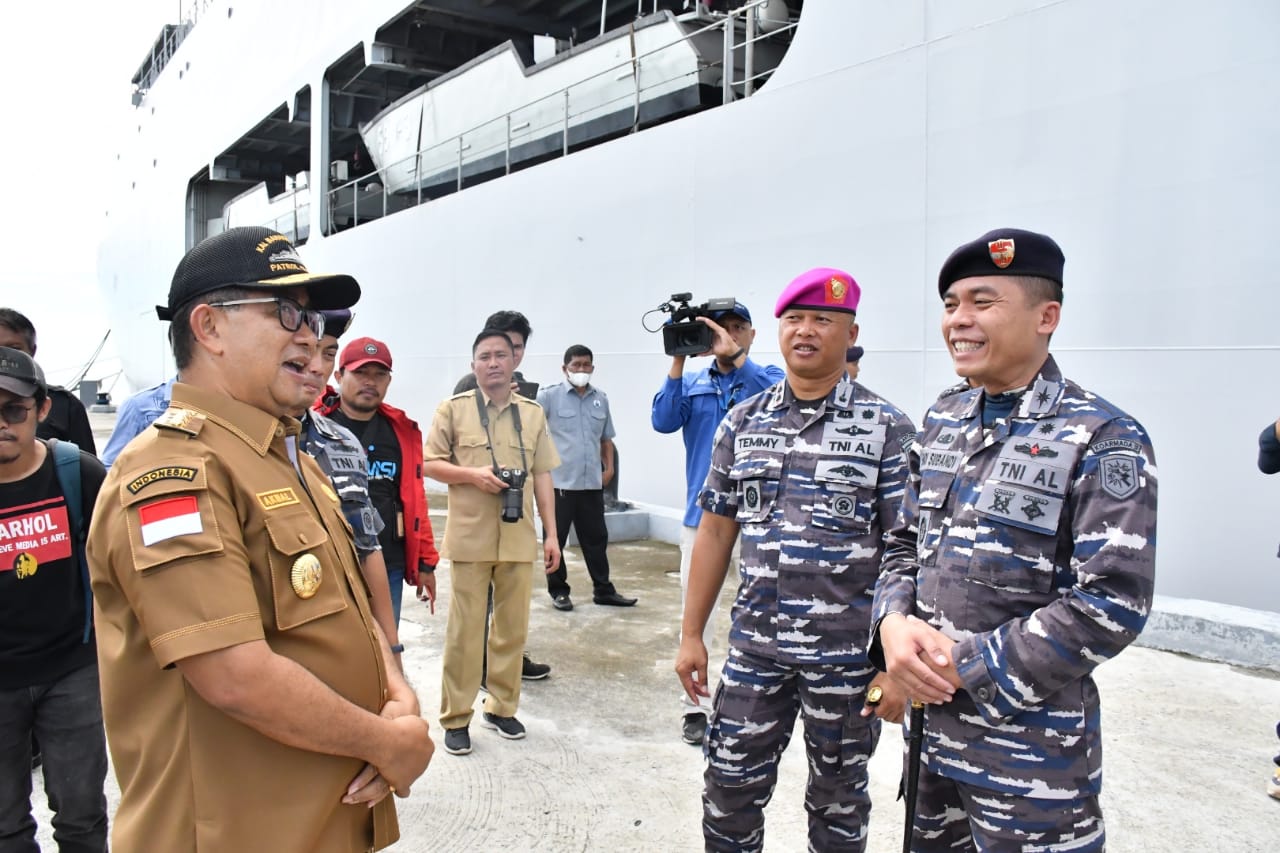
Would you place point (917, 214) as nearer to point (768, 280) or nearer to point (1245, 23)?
point (768, 280)

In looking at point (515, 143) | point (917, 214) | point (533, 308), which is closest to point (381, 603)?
point (917, 214)

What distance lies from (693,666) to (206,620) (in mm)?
1425

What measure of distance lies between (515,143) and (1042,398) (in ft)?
31.3

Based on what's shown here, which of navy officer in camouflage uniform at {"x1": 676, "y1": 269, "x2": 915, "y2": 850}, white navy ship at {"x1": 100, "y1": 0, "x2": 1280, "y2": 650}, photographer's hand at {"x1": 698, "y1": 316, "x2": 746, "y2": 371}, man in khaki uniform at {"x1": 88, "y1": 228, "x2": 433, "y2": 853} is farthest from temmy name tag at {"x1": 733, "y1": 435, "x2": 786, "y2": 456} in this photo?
white navy ship at {"x1": 100, "y1": 0, "x2": 1280, "y2": 650}

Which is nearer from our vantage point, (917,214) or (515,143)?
(917,214)

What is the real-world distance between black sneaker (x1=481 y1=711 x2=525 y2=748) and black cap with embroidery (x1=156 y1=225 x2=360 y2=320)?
242cm

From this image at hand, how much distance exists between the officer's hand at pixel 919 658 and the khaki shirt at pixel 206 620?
0.94 m

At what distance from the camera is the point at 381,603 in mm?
1987

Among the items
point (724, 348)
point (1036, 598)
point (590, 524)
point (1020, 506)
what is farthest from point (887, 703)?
point (590, 524)

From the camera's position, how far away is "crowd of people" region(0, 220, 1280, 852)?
1093 mm

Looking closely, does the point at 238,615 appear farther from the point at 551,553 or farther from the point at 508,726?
the point at 551,553

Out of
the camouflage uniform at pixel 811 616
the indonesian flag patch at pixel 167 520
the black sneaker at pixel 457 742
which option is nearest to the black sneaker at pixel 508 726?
the black sneaker at pixel 457 742

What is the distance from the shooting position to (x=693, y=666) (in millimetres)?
2209

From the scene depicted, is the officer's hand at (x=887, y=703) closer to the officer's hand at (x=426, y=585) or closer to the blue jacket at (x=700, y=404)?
the blue jacket at (x=700, y=404)
